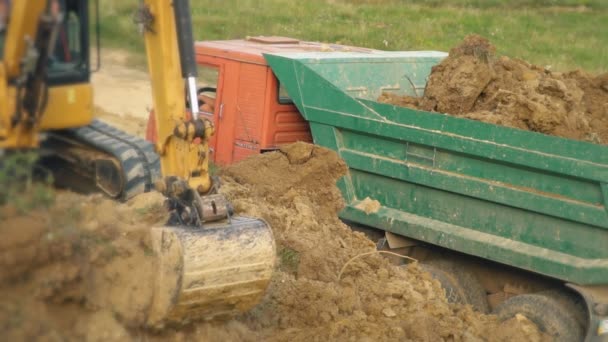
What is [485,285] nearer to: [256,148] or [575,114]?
[575,114]

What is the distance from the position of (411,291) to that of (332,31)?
13294mm

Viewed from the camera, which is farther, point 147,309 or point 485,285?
point 485,285

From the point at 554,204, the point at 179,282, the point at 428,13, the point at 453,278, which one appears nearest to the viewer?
the point at 179,282

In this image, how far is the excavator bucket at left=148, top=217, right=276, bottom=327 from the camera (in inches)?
191

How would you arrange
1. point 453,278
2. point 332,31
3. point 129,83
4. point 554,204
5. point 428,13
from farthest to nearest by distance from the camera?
point 428,13 → point 332,31 → point 129,83 → point 453,278 → point 554,204

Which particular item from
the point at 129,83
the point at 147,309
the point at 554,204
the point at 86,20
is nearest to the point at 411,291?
the point at 554,204

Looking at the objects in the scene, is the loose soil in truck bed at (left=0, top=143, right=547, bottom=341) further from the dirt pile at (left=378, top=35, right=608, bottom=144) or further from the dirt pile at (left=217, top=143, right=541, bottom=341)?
the dirt pile at (left=378, top=35, right=608, bottom=144)

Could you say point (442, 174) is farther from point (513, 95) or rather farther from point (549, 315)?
point (549, 315)

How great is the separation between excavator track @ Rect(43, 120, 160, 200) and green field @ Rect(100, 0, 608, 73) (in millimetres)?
11416

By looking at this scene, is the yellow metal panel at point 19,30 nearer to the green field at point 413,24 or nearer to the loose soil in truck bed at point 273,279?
the loose soil in truck bed at point 273,279

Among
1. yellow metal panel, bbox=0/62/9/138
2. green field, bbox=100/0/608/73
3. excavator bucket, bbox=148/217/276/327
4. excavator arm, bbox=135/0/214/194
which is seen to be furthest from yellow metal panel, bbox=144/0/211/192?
green field, bbox=100/0/608/73

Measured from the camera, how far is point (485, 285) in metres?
7.34

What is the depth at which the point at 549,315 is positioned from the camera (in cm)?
653

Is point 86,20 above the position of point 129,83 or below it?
above
